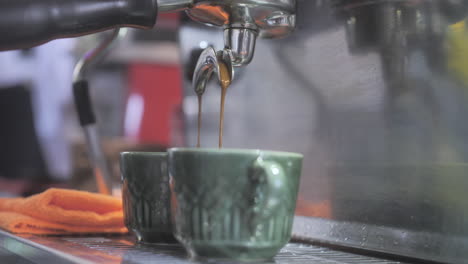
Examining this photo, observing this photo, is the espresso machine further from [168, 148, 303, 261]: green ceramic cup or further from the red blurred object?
the red blurred object

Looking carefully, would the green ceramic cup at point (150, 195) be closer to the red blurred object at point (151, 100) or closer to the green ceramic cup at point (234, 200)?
the green ceramic cup at point (234, 200)

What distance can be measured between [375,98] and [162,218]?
0.19m

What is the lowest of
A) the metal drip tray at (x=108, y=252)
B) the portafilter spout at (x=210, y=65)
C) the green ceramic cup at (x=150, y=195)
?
the metal drip tray at (x=108, y=252)

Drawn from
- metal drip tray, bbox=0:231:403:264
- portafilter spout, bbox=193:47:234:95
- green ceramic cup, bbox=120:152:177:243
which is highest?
portafilter spout, bbox=193:47:234:95

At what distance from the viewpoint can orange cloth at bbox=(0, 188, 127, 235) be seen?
1.49ft

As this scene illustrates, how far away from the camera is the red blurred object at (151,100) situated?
2.70 m

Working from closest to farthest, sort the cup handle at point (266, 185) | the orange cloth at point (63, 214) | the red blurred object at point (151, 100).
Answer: the cup handle at point (266, 185) < the orange cloth at point (63, 214) < the red blurred object at point (151, 100)

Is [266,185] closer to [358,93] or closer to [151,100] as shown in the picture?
[358,93]

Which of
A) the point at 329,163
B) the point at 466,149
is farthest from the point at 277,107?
the point at 466,149

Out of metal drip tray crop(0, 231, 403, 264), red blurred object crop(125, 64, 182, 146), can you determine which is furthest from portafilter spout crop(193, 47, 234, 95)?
red blurred object crop(125, 64, 182, 146)

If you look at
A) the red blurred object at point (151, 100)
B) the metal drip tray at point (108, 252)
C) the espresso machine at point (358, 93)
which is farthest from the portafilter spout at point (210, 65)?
the red blurred object at point (151, 100)

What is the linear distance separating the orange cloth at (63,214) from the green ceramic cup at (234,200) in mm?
163

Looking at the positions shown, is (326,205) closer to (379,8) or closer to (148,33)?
(379,8)

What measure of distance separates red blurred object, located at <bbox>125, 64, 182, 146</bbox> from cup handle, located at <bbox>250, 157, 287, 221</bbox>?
236 cm
